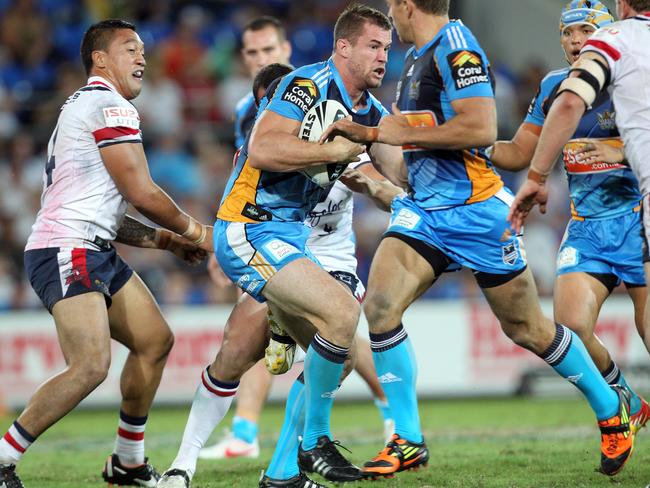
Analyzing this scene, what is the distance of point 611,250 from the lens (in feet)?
24.2

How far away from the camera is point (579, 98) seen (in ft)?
17.6

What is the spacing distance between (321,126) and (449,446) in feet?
12.4

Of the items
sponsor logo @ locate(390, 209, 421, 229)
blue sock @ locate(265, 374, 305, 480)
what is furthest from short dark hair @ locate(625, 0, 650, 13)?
blue sock @ locate(265, 374, 305, 480)

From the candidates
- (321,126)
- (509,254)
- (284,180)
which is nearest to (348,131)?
(321,126)

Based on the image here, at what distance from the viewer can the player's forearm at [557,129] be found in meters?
5.38

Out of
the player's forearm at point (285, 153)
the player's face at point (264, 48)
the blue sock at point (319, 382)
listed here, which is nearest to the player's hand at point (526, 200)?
the player's forearm at point (285, 153)

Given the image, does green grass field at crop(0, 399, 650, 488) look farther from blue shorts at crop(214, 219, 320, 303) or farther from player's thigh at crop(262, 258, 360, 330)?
blue shorts at crop(214, 219, 320, 303)

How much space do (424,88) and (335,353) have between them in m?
1.83

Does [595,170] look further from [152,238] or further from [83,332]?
[83,332]

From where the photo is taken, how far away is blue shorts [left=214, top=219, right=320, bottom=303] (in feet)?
19.2

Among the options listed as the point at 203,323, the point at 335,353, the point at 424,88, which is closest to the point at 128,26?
the point at 424,88

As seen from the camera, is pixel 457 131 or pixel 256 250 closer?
pixel 256 250

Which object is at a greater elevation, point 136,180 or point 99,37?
point 99,37

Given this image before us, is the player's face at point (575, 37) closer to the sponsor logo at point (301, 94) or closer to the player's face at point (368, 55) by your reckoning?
the player's face at point (368, 55)
